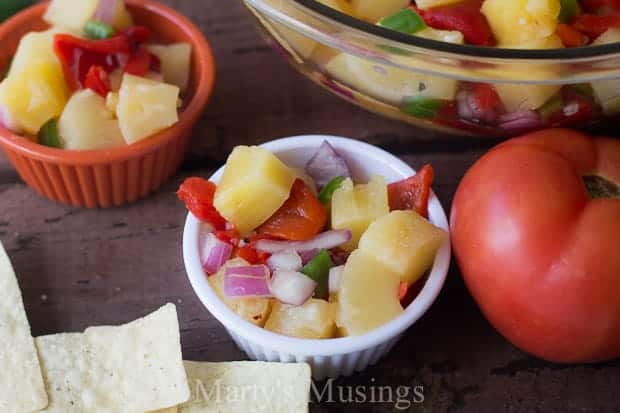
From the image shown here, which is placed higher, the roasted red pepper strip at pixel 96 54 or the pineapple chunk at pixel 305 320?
the roasted red pepper strip at pixel 96 54

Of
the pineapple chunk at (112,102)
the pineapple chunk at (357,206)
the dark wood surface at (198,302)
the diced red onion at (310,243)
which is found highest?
the pineapple chunk at (112,102)

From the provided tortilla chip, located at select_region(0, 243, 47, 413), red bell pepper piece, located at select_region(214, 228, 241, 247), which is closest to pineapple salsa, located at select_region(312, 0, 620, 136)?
red bell pepper piece, located at select_region(214, 228, 241, 247)

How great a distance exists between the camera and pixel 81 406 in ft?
4.12

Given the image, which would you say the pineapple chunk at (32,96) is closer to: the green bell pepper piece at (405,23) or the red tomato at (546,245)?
the green bell pepper piece at (405,23)

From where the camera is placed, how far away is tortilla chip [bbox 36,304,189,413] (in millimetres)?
1249

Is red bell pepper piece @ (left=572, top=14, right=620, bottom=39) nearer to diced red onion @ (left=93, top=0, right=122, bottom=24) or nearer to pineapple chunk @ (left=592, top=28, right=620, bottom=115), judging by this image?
pineapple chunk @ (left=592, top=28, right=620, bottom=115)

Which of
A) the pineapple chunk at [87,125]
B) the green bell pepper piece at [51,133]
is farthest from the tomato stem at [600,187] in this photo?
the green bell pepper piece at [51,133]

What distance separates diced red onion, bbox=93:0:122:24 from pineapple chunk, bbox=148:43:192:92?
9 centimetres

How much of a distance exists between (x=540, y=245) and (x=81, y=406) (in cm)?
69

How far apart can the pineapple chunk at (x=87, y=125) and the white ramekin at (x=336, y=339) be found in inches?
8.5

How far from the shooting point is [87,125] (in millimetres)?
1488

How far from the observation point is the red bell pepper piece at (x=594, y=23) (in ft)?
4.44

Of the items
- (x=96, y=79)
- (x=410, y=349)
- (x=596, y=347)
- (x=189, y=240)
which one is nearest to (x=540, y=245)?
(x=596, y=347)

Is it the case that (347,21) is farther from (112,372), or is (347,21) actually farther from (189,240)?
(112,372)
